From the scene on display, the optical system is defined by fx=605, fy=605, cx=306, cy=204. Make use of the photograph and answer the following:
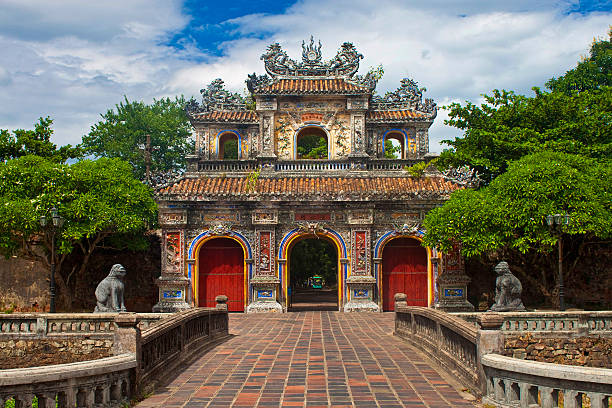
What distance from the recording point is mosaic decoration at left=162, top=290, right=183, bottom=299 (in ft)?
78.6

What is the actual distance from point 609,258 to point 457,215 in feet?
28.9

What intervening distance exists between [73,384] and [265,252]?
16.9 metres

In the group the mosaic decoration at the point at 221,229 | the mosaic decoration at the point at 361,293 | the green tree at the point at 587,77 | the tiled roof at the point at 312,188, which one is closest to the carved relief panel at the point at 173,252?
the mosaic decoration at the point at 221,229

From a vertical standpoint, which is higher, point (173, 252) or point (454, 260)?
point (173, 252)

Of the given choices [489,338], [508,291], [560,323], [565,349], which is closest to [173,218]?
[508,291]

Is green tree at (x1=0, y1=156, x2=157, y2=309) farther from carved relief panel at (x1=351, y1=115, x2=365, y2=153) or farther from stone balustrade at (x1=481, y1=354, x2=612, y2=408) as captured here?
stone balustrade at (x1=481, y1=354, x2=612, y2=408)

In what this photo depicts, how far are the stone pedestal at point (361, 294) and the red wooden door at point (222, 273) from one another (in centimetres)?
443

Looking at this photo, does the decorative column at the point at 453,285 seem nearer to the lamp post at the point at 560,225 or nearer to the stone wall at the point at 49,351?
the lamp post at the point at 560,225

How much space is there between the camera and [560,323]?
15359 mm

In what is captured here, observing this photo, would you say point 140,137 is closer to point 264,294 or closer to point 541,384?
point 264,294

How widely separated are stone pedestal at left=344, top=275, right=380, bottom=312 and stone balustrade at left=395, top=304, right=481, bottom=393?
324 inches

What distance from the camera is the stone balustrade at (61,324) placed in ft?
50.1

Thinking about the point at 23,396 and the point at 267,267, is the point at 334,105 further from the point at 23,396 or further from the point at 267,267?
the point at 23,396

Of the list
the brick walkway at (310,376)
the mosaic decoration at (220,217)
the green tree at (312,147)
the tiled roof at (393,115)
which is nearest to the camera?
the brick walkway at (310,376)
